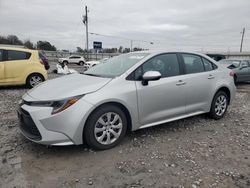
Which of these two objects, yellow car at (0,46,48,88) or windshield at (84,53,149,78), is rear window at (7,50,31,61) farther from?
windshield at (84,53,149,78)

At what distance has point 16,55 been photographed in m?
7.86

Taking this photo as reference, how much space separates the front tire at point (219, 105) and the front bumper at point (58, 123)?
2.82 metres

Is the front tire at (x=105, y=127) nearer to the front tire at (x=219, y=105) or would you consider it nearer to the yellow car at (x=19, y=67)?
the front tire at (x=219, y=105)

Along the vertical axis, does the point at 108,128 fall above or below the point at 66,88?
below

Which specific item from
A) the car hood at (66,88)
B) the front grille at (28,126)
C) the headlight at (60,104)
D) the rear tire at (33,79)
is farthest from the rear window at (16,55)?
the headlight at (60,104)

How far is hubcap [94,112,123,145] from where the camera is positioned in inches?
128

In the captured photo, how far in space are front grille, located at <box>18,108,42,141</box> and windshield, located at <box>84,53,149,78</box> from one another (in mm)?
1318

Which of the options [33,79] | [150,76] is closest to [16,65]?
[33,79]

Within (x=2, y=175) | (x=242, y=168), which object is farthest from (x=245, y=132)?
(x=2, y=175)

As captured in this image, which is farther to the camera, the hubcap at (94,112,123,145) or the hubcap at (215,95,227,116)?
the hubcap at (215,95,227,116)

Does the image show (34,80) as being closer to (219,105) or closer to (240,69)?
(219,105)

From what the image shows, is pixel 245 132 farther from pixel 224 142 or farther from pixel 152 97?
pixel 152 97

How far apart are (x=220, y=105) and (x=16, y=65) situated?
21.3ft

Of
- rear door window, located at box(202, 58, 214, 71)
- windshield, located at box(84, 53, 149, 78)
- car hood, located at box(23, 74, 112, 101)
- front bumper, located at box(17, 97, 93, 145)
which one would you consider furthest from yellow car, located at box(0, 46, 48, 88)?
rear door window, located at box(202, 58, 214, 71)
